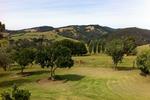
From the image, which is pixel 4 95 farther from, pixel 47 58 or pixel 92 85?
pixel 47 58

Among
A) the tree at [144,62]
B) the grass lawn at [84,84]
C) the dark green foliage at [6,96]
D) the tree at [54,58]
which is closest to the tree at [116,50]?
the grass lawn at [84,84]

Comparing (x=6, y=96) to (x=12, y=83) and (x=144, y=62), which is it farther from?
(x=144, y=62)

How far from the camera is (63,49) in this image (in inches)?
4242

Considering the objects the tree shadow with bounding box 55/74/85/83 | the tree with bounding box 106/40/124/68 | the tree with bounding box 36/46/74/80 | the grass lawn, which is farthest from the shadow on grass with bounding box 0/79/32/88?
the tree with bounding box 106/40/124/68

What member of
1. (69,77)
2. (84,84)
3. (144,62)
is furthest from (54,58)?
(144,62)

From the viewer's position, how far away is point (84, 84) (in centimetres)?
9531

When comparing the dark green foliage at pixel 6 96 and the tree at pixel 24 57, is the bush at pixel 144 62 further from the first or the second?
the dark green foliage at pixel 6 96

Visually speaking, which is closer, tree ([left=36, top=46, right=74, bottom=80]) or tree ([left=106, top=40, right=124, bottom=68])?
tree ([left=36, top=46, right=74, bottom=80])

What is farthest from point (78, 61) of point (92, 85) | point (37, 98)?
point (37, 98)

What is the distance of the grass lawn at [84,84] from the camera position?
78.8 meters

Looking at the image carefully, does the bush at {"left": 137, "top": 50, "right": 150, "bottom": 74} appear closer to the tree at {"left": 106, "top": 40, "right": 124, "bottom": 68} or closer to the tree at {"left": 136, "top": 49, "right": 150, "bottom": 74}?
the tree at {"left": 136, "top": 49, "right": 150, "bottom": 74}

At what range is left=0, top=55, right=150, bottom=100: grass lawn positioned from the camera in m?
78.8

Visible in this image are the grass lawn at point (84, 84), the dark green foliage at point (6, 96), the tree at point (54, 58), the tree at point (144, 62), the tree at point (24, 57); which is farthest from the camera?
the tree at point (24, 57)

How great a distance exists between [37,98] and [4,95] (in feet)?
99.6
